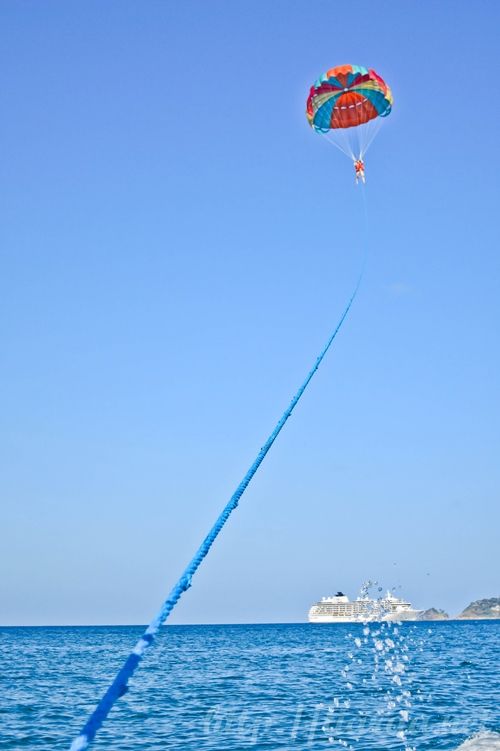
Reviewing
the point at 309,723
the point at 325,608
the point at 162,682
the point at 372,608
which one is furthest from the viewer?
the point at 372,608

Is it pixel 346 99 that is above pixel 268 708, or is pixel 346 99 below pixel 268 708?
above

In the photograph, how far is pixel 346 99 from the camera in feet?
75.9

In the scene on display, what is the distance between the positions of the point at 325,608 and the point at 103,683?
150914mm

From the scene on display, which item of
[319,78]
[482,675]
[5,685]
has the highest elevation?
[319,78]

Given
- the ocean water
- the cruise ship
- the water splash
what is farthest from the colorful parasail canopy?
the cruise ship

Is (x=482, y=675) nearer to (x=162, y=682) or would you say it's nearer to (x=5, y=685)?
(x=162, y=682)

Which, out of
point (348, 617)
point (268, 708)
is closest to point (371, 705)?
point (268, 708)

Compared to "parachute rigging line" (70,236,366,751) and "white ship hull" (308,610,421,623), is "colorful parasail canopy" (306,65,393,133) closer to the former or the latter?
"parachute rigging line" (70,236,366,751)

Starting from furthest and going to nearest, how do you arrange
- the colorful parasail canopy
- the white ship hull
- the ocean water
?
the white ship hull → the colorful parasail canopy → the ocean water

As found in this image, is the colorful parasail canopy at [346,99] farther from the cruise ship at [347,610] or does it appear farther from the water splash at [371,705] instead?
the cruise ship at [347,610]

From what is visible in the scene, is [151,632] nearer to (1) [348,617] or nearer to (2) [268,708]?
(2) [268,708]

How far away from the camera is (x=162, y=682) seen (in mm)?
28766

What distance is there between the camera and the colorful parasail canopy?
22.1 metres

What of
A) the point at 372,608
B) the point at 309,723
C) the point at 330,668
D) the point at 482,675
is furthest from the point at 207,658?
the point at 372,608
